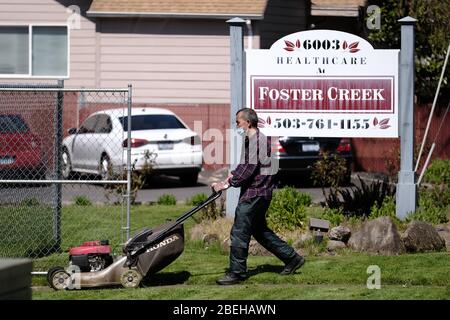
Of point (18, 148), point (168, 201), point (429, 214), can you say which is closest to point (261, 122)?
point (429, 214)

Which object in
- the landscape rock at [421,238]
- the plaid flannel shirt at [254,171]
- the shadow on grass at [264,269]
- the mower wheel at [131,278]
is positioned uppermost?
the plaid flannel shirt at [254,171]

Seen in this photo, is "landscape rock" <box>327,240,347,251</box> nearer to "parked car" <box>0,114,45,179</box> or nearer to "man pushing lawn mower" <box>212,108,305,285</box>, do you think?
"man pushing lawn mower" <box>212,108,305,285</box>

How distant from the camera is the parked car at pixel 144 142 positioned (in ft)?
64.0

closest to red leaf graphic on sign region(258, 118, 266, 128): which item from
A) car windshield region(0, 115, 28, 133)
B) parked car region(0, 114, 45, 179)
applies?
parked car region(0, 114, 45, 179)

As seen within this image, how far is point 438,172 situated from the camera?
69.1 feet

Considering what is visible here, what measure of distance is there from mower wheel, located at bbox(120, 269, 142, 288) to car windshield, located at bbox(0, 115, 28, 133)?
2.82m

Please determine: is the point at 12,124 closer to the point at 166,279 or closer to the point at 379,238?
the point at 166,279

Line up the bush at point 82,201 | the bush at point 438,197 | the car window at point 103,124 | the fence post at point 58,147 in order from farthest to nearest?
the car window at point 103,124
the bush at point 82,201
the bush at point 438,197
the fence post at point 58,147

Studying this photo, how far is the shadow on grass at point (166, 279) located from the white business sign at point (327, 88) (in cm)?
312

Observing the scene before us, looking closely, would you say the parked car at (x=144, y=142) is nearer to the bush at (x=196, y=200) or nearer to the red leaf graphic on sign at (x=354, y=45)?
the bush at (x=196, y=200)

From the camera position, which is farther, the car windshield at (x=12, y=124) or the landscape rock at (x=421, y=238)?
the car windshield at (x=12, y=124)

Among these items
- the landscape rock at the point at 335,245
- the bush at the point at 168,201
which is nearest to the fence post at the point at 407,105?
the landscape rock at the point at 335,245

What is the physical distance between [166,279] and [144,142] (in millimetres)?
9645
